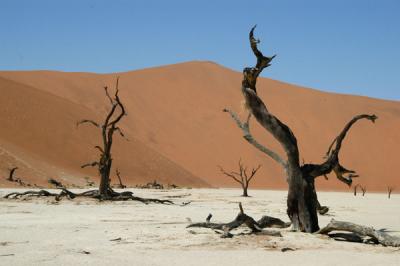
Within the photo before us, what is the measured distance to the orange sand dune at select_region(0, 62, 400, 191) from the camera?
41.1 metres

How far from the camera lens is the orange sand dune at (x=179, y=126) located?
41062 millimetres

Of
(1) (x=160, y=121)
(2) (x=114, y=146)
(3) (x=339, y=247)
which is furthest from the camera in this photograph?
(1) (x=160, y=121)

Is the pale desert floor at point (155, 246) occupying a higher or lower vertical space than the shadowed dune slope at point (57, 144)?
lower

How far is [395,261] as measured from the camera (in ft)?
23.7

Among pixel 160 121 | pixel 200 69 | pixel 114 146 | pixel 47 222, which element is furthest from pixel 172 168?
pixel 200 69

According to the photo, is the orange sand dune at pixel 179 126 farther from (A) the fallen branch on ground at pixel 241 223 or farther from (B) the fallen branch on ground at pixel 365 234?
(B) the fallen branch on ground at pixel 365 234

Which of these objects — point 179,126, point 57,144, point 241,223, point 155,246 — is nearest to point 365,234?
point 241,223

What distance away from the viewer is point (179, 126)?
65.5 metres

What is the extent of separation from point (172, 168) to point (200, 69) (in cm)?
4652

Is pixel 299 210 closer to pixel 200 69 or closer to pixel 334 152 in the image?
pixel 334 152

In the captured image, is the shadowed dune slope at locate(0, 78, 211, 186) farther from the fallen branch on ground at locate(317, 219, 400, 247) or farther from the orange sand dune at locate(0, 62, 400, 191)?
the fallen branch on ground at locate(317, 219, 400, 247)

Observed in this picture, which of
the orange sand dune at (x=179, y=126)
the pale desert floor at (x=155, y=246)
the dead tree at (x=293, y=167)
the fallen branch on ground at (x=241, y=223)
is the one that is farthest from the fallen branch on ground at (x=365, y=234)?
the orange sand dune at (x=179, y=126)

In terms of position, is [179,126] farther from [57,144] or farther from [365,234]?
[365,234]

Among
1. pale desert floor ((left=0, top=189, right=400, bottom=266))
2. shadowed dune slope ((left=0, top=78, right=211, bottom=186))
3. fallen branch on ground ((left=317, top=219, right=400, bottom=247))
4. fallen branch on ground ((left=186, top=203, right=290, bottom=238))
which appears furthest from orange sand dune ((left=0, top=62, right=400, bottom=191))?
fallen branch on ground ((left=317, top=219, right=400, bottom=247))
